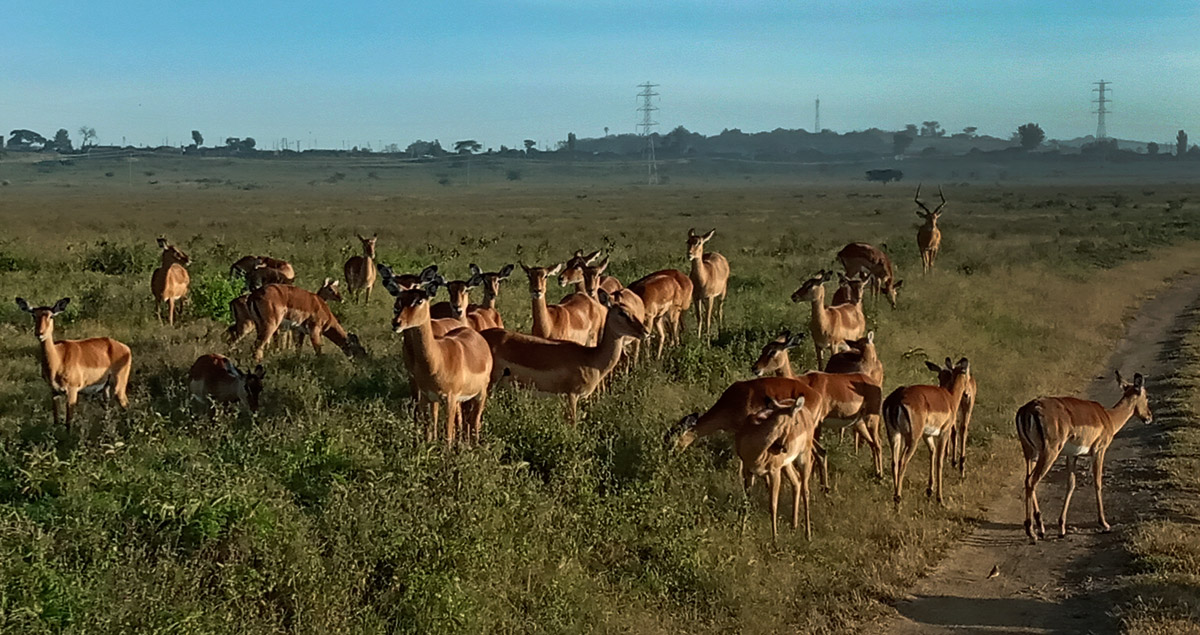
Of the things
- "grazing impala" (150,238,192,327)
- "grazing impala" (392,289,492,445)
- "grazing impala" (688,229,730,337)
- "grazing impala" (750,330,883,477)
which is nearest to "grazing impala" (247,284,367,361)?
"grazing impala" (150,238,192,327)

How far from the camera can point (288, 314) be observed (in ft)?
43.0

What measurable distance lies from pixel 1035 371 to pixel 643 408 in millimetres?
6800

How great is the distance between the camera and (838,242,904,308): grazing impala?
61.2ft

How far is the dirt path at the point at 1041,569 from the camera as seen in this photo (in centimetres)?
701

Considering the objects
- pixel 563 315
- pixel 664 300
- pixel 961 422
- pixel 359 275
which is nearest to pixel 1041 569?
pixel 961 422

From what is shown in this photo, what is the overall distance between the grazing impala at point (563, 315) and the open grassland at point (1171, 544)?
216 inches

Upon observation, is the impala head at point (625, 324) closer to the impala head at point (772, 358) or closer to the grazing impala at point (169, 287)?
the impala head at point (772, 358)

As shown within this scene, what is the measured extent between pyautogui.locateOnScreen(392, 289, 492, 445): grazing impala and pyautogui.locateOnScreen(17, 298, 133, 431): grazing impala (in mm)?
3299

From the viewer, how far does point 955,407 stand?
9594 millimetres

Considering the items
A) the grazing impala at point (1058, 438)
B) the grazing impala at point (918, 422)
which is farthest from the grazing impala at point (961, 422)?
the grazing impala at point (1058, 438)

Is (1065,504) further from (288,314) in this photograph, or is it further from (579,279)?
(288,314)

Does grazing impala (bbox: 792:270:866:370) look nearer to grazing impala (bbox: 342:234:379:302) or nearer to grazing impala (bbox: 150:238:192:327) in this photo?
grazing impala (bbox: 342:234:379:302)

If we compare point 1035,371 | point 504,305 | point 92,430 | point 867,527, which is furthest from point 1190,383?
point 92,430

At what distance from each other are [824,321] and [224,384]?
6590 mm
